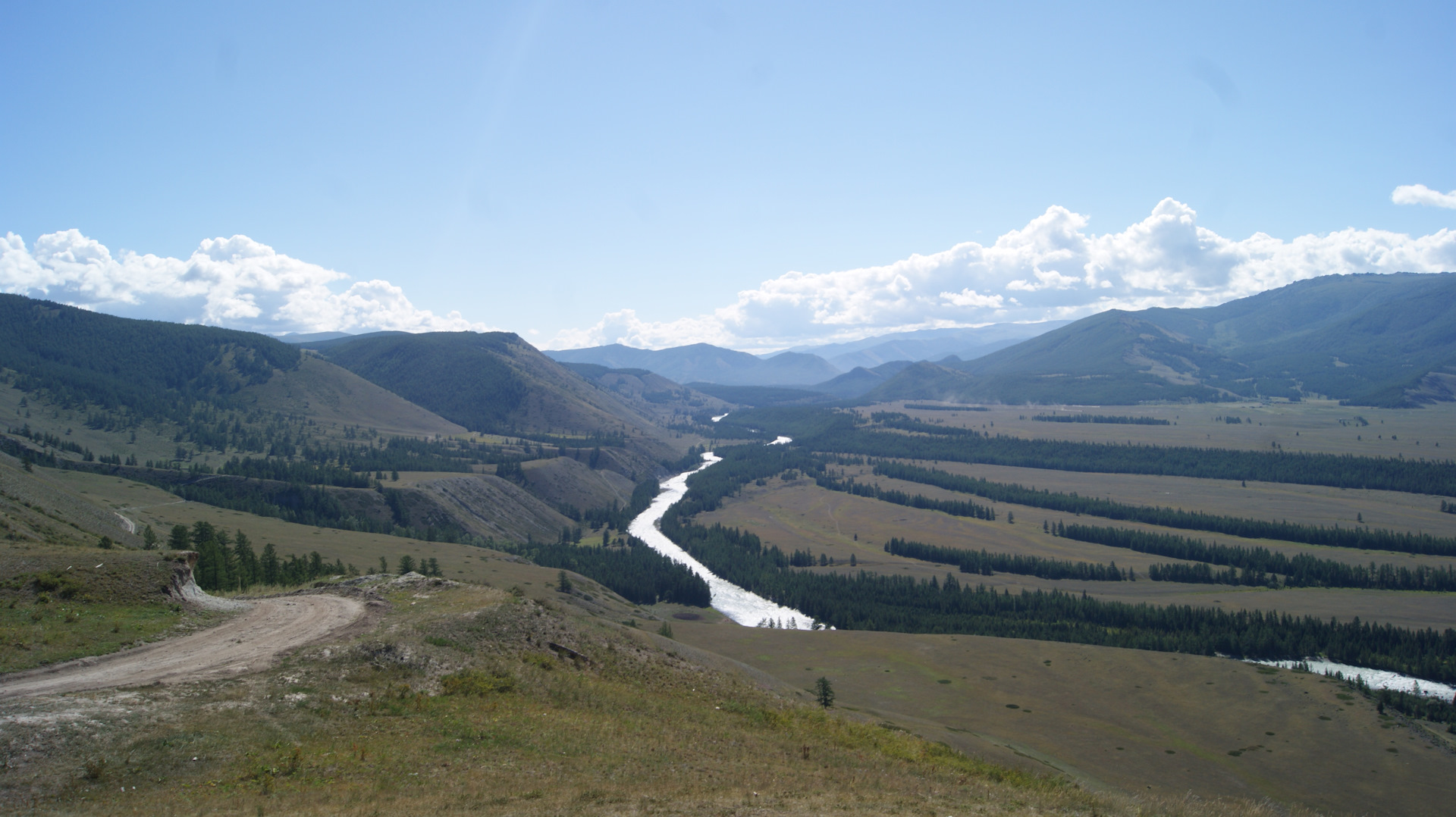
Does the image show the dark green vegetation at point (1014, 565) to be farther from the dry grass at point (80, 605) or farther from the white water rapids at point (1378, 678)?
the dry grass at point (80, 605)

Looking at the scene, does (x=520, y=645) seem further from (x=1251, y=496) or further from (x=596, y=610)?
(x=1251, y=496)

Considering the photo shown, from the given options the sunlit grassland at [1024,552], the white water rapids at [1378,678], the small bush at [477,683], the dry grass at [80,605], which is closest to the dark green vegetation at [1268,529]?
the sunlit grassland at [1024,552]

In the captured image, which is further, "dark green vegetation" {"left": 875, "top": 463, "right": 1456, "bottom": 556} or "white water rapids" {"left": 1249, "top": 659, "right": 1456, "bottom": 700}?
"dark green vegetation" {"left": 875, "top": 463, "right": 1456, "bottom": 556}

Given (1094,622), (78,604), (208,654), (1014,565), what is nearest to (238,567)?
(78,604)

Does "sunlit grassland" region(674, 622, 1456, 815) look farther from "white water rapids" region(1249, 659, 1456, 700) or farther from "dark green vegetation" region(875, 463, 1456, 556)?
"dark green vegetation" region(875, 463, 1456, 556)

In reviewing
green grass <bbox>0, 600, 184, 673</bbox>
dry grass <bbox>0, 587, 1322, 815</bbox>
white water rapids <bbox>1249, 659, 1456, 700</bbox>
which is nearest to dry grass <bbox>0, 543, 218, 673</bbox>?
green grass <bbox>0, 600, 184, 673</bbox>
